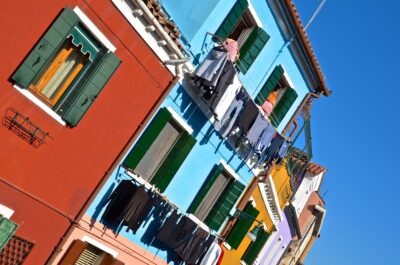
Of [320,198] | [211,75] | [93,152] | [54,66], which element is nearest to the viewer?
[54,66]

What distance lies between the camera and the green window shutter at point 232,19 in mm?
14125

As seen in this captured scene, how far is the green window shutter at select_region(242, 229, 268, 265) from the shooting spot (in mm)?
20844

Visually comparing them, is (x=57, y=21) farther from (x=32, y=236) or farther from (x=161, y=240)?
(x=161, y=240)

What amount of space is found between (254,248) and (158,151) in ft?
30.8

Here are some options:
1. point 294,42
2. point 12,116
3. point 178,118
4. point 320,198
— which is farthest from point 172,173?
point 320,198

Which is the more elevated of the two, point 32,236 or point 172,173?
point 172,173

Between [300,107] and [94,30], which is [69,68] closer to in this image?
[94,30]

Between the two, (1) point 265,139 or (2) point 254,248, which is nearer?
(1) point 265,139

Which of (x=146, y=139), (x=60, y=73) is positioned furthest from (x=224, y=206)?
(x=60, y=73)

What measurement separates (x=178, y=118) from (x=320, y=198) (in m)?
28.4

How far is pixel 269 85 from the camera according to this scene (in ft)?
56.7

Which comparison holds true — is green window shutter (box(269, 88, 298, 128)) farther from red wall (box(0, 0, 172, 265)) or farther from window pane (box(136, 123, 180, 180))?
red wall (box(0, 0, 172, 265))

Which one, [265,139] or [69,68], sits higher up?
[265,139]

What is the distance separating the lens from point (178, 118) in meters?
13.5
